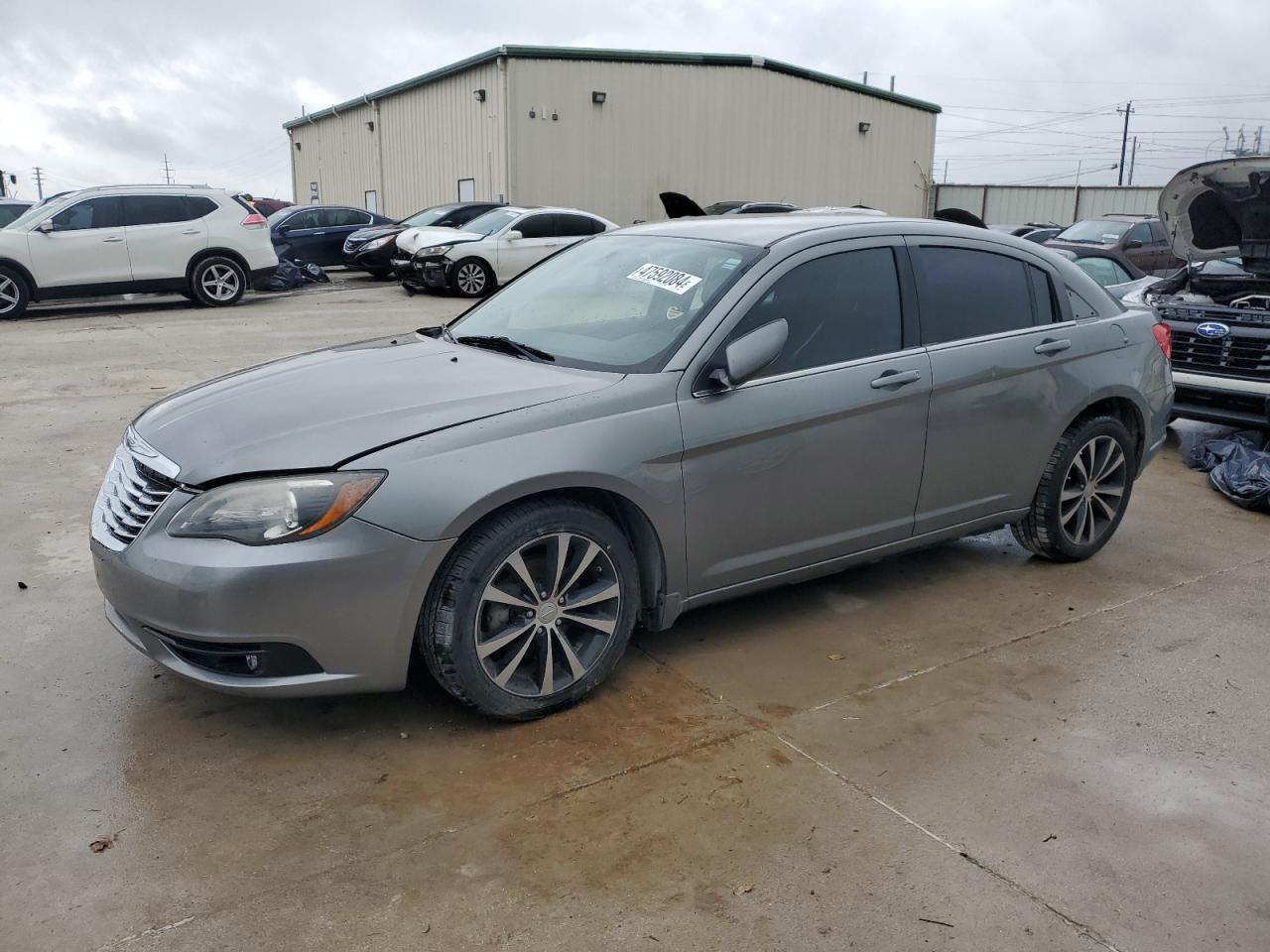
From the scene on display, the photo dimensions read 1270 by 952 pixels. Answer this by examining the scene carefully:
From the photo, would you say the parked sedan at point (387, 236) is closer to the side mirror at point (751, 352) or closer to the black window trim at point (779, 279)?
the black window trim at point (779, 279)

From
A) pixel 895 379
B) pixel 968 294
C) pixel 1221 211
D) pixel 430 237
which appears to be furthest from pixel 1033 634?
pixel 430 237

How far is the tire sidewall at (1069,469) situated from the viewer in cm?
488

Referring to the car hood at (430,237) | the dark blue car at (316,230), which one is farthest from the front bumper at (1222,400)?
the dark blue car at (316,230)

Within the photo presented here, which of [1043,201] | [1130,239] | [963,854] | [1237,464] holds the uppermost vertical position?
[1043,201]

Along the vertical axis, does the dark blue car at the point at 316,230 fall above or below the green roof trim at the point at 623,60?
below

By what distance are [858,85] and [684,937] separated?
103 ft

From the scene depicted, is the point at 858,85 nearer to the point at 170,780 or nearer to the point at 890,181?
the point at 890,181

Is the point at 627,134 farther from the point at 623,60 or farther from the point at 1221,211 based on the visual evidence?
the point at 1221,211

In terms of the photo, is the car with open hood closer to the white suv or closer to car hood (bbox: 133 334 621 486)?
car hood (bbox: 133 334 621 486)

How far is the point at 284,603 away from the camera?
3.04 meters

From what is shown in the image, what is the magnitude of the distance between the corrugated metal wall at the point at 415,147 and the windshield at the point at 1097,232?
12422mm

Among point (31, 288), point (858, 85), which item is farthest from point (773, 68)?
point (31, 288)

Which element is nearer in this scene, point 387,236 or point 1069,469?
point 1069,469

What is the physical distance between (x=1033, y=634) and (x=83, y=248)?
551 inches
